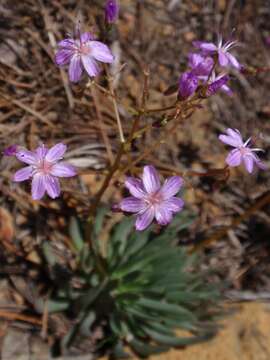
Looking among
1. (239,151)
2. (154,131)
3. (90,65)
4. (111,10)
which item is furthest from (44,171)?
(154,131)

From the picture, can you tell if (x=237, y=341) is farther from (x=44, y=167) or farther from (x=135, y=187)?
(x=44, y=167)

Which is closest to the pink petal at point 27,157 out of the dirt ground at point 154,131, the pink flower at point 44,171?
the pink flower at point 44,171

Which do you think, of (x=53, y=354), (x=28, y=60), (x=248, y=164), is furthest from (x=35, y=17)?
(x=53, y=354)

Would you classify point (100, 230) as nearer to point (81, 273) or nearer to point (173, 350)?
point (81, 273)

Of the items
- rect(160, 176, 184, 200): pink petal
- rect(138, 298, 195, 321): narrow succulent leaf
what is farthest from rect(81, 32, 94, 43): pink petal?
rect(138, 298, 195, 321): narrow succulent leaf

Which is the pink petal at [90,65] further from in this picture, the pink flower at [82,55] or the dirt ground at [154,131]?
the dirt ground at [154,131]

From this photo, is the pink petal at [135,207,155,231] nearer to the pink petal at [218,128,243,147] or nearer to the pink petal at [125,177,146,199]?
the pink petal at [125,177,146,199]
